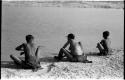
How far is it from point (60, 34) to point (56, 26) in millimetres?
1718

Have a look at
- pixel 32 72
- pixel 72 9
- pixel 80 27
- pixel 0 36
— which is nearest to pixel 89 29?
pixel 80 27

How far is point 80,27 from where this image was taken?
16.1 metres

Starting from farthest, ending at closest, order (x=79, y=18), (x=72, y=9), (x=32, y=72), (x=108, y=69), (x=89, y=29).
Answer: (x=72, y=9) < (x=79, y=18) < (x=89, y=29) < (x=108, y=69) < (x=32, y=72)

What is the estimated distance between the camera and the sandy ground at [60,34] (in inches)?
346

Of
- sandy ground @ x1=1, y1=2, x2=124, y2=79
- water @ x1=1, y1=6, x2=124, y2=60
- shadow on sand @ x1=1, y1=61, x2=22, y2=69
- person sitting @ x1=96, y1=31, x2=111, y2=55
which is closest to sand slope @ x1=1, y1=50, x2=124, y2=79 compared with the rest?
sandy ground @ x1=1, y1=2, x2=124, y2=79

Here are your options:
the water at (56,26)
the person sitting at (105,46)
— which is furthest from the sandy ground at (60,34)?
the person sitting at (105,46)

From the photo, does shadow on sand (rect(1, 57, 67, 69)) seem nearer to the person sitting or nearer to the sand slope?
the sand slope

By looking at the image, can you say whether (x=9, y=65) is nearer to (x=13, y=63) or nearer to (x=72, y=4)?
(x=13, y=63)

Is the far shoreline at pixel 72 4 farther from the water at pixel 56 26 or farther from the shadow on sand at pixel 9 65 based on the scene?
the shadow on sand at pixel 9 65

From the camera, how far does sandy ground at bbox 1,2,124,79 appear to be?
28.8 feet

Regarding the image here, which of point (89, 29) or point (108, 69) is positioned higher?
point (108, 69)

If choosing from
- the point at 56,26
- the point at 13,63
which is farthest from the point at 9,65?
the point at 56,26

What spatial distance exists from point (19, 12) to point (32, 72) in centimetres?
1147

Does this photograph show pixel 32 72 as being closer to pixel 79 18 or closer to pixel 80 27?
pixel 80 27
